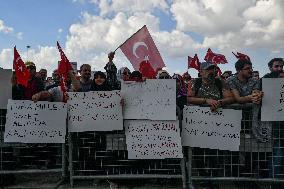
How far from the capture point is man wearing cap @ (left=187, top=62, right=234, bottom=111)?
673 cm

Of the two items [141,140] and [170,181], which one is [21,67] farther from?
[170,181]

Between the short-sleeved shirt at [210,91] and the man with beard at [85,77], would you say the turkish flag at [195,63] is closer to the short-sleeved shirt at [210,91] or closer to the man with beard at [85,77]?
the man with beard at [85,77]

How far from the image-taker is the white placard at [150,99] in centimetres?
673

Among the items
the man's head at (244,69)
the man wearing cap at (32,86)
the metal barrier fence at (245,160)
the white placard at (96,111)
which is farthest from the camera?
the man wearing cap at (32,86)

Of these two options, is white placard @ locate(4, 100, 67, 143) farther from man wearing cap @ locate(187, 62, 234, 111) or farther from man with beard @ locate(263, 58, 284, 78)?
man with beard @ locate(263, 58, 284, 78)

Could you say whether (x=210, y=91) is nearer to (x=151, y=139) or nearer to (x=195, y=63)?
(x=151, y=139)

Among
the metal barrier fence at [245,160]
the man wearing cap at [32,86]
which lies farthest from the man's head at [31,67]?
the metal barrier fence at [245,160]

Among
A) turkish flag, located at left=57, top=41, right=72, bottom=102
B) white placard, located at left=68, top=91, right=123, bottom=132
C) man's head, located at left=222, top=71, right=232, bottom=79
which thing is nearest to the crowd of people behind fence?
turkish flag, located at left=57, top=41, right=72, bottom=102

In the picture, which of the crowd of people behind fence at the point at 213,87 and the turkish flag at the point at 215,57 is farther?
the turkish flag at the point at 215,57

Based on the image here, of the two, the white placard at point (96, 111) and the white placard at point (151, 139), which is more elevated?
the white placard at point (96, 111)

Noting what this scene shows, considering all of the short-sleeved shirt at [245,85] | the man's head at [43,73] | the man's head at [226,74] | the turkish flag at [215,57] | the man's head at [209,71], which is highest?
the turkish flag at [215,57]

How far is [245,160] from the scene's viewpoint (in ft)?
22.2

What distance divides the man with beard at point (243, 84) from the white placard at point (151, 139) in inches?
41.8

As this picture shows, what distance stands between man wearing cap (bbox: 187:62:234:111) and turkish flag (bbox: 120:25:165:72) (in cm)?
301
